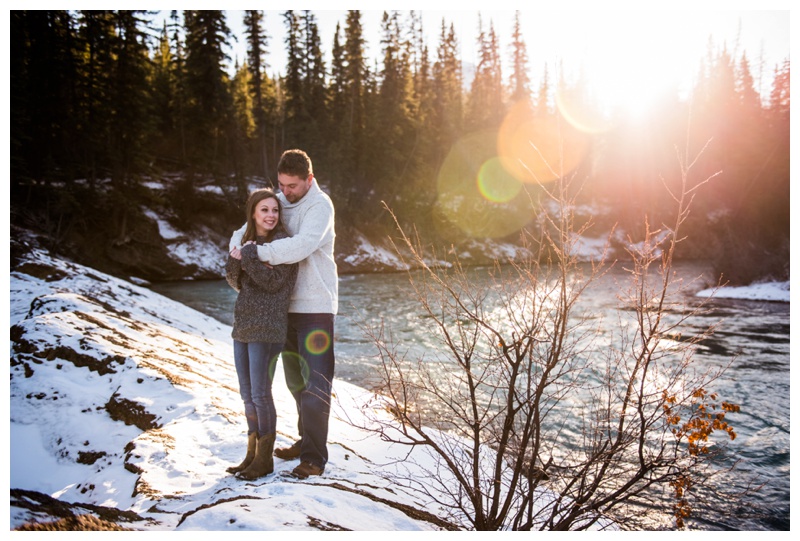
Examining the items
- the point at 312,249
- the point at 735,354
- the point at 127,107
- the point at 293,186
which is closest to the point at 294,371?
the point at 312,249

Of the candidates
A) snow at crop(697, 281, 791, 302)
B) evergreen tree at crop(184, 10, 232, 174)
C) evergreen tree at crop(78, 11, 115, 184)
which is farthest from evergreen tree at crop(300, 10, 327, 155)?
snow at crop(697, 281, 791, 302)

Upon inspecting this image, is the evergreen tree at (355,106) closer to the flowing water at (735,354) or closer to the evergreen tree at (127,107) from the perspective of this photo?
the evergreen tree at (127,107)

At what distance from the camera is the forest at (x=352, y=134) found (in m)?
20.6

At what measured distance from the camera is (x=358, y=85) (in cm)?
3516

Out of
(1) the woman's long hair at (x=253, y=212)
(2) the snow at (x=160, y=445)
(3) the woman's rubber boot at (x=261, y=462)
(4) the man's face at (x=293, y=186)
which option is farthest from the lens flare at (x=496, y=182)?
(3) the woman's rubber boot at (x=261, y=462)

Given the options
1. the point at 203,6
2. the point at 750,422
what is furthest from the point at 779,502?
the point at 203,6

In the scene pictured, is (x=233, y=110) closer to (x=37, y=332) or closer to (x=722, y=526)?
(x=37, y=332)

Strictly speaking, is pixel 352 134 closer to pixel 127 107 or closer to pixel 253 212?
pixel 127 107

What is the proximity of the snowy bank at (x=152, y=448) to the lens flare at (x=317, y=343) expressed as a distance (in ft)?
1.17

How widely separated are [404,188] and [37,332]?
30.8 metres

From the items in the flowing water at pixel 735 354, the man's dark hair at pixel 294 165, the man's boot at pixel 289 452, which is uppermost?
the man's dark hair at pixel 294 165

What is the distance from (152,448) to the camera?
3.39 meters

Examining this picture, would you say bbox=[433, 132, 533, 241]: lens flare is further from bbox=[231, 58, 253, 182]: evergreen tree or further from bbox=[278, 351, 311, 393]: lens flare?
bbox=[278, 351, 311, 393]: lens flare

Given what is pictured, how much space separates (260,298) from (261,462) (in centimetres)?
107
